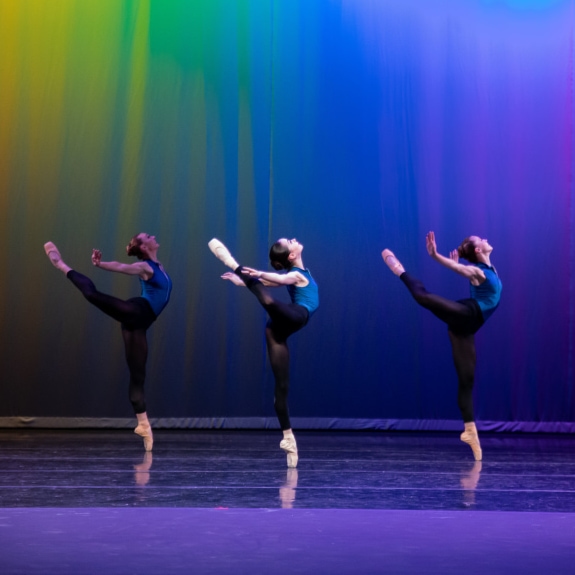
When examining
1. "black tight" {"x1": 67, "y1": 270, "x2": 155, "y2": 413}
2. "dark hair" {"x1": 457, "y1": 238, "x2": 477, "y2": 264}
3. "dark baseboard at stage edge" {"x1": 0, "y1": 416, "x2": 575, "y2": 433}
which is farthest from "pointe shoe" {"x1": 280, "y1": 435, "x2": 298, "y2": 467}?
"dark baseboard at stage edge" {"x1": 0, "y1": 416, "x2": 575, "y2": 433}

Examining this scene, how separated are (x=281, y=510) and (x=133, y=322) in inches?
86.9

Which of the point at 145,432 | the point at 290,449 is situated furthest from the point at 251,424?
the point at 290,449

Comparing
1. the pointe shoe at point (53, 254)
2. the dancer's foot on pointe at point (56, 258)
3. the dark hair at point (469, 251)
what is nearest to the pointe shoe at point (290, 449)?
the dark hair at point (469, 251)

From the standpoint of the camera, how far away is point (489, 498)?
3.28 m

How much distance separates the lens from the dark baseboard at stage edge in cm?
634

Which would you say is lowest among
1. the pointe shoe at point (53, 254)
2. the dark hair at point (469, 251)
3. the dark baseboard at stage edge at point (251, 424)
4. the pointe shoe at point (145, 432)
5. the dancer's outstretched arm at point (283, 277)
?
the dark baseboard at stage edge at point (251, 424)

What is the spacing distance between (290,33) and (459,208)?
180 cm

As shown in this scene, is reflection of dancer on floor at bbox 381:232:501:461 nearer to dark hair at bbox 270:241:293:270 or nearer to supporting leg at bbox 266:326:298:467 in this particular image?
dark hair at bbox 270:241:293:270

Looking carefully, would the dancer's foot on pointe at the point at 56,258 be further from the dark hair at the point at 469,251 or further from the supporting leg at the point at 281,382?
the dark hair at the point at 469,251

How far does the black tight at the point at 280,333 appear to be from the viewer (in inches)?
168

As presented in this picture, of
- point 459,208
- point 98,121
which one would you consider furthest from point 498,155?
point 98,121

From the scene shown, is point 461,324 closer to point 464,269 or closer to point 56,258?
point 464,269

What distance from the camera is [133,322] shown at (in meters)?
4.90

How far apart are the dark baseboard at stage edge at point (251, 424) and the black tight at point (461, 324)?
6.12 feet
